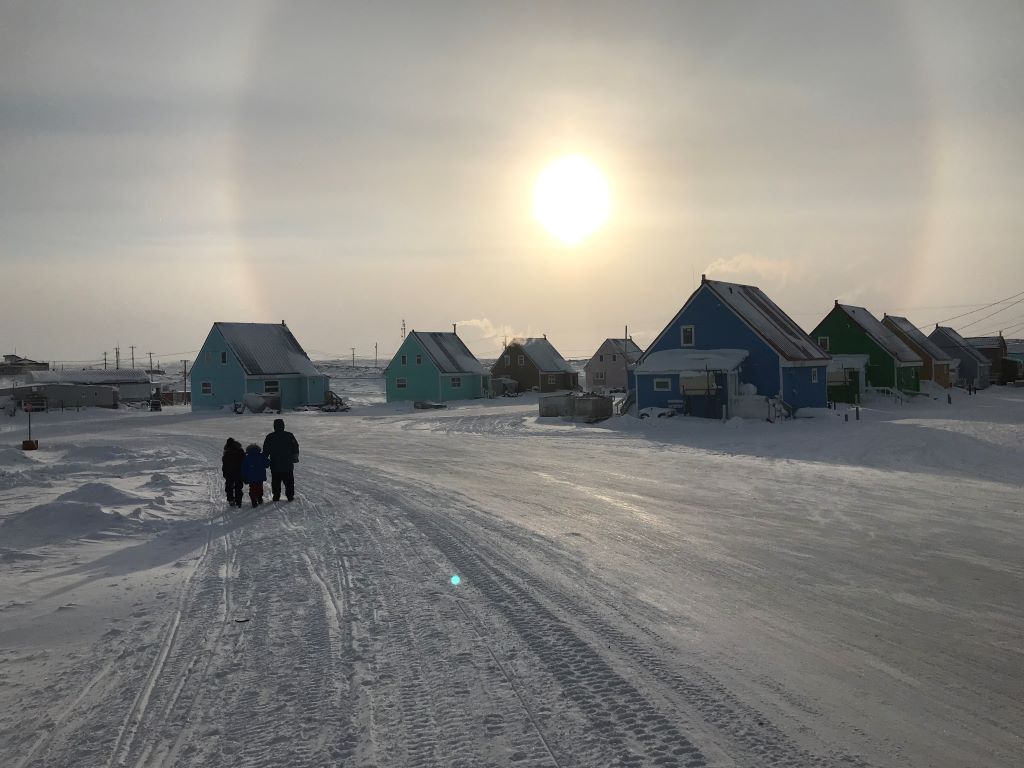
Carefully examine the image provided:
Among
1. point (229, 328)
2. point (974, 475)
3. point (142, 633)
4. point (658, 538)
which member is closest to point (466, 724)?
point (142, 633)

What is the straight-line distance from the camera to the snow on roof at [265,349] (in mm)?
54969

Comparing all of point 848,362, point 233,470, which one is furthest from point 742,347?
point 233,470

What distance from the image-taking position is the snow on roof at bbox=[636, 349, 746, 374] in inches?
1367

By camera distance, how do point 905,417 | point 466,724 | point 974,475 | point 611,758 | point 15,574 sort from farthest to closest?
1. point 905,417
2. point 974,475
3. point 15,574
4. point 466,724
5. point 611,758

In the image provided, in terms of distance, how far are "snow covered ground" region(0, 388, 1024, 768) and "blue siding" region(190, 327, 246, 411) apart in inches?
1550

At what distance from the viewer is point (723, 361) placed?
35.0 meters

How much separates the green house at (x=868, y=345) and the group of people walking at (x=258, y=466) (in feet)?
143

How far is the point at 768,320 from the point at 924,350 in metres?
29.6

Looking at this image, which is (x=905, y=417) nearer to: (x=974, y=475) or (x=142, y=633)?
(x=974, y=475)

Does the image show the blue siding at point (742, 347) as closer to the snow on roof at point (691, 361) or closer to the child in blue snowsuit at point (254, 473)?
the snow on roof at point (691, 361)

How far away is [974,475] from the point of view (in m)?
17.7

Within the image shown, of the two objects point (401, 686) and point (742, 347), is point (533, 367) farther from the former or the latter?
point (401, 686)

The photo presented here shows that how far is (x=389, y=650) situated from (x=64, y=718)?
2.41 meters

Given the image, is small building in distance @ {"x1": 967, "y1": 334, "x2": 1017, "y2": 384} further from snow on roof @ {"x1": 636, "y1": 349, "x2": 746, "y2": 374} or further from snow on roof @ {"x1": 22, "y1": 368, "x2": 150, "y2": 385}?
snow on roof @ {"x1": 22, "y1": 368, "x2": 150, "y2": 385}
